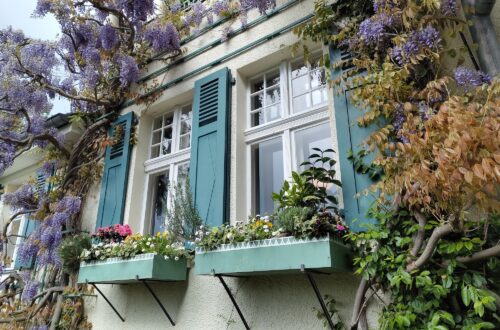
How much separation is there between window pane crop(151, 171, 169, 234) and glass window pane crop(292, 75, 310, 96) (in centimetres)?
173

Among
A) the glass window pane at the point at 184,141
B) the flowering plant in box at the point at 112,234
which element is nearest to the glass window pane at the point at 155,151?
the glass window pane at the point at 184,141

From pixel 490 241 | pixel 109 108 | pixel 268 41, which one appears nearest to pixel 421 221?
pixel 490 241

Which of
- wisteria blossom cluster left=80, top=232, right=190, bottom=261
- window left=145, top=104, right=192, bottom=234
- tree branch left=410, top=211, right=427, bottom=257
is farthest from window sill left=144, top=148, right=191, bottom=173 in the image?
tree branch left=410, top=211, right=427, bottom=257

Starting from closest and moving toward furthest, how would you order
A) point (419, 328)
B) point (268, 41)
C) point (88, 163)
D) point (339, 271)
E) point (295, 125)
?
point (419, 328) → point (339, 271) → point (295, 125) → point (268, 41) → point (88, 163)

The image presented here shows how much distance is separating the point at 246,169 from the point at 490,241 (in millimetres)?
2031

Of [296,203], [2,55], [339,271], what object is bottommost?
[339,271]

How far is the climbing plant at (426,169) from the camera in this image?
5.03 ft

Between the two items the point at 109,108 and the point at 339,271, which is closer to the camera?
the point at 339,271

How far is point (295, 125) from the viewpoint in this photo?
3334 mm

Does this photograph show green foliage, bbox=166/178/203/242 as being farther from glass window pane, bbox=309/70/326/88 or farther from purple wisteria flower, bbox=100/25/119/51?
purple wisteria flower, bbox=100/25/119/51

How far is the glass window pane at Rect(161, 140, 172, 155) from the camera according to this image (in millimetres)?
4344

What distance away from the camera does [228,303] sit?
2.87 meters

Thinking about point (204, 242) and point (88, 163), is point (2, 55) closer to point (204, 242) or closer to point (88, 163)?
point (88, 163)

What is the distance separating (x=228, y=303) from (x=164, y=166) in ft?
6.14
